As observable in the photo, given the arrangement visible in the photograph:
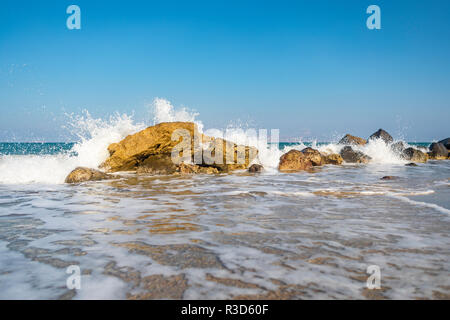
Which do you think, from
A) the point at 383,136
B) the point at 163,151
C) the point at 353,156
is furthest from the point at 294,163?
the point at 383,136

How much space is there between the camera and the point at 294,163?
10625mm

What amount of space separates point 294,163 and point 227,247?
27.4 feet

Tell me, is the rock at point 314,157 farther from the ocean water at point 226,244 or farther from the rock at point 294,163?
the ocean water at point 226,244

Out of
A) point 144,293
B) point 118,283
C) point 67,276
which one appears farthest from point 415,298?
point 67,276

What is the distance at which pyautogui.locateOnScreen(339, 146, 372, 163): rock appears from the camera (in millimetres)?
14781

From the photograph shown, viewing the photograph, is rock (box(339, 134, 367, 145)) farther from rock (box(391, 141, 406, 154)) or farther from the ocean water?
the ocean water

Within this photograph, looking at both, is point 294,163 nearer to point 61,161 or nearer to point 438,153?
point 61,161

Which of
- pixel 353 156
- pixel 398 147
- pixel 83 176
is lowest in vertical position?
pixel 83 176

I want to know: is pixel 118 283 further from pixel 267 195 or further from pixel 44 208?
pixel 267 195

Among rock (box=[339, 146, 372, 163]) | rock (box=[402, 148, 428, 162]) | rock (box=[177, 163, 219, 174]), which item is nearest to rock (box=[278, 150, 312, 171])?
rock (box=[177, 163, 219, 174])

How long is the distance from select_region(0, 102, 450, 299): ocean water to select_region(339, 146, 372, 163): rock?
959 centimetres

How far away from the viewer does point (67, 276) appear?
2.07m

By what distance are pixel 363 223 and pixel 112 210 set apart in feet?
10.3
